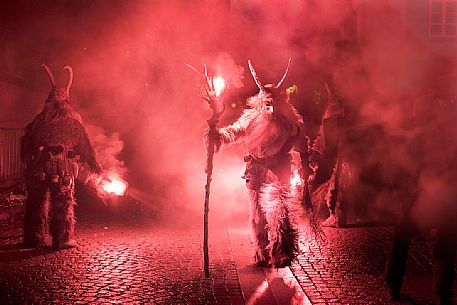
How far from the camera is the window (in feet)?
49.1

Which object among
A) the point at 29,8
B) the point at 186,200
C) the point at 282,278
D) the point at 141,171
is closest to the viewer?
the point at 282,278

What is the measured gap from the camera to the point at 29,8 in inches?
553

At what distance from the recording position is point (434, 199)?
5430mm

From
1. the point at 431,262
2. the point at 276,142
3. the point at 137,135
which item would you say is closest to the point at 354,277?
the point at 431,262

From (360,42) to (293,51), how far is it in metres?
2.52

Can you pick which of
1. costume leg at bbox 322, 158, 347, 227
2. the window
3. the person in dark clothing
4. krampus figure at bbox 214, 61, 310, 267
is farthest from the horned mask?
the window

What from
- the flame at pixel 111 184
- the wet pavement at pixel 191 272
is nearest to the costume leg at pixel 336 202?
the wet pavement at pixel 191 272

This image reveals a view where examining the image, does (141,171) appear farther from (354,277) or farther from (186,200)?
(354,277)

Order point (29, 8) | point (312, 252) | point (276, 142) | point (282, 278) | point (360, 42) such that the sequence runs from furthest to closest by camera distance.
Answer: point (29, 8) → point (360, 42) → point (312, 252) → point (276, 142) → point (282, 278)

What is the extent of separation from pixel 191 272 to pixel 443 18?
11665 mm

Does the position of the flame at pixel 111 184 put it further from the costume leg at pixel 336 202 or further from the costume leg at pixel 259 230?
the costume leg at pixel 336 202

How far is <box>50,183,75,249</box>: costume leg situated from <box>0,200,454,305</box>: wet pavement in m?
0.18

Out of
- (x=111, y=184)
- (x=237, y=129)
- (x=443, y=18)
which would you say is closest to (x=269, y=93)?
(x=237, y=129)

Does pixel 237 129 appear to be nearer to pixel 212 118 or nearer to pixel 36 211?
pixel 212 118
